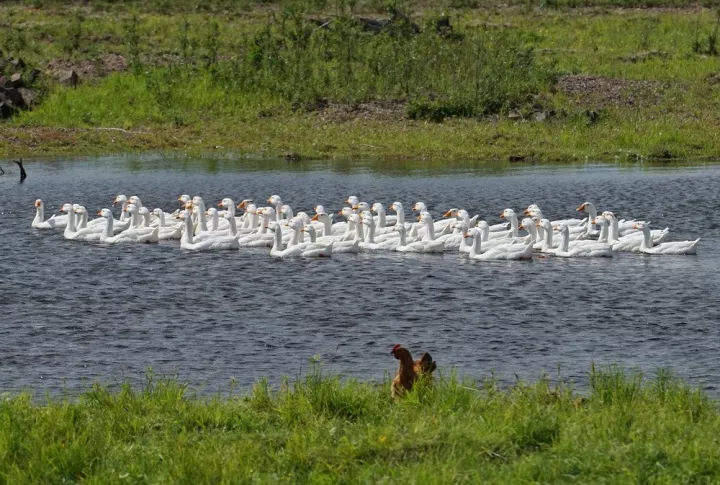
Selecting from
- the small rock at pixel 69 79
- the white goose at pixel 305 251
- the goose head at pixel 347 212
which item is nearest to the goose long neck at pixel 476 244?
the white goose at pixel 305 251

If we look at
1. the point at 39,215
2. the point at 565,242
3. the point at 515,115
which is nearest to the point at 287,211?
the point at 39,215

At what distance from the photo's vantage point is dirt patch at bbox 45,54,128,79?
4719 cm

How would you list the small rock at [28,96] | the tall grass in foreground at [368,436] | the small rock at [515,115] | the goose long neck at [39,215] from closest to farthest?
the tall grass in foreground at [368,436] < the goose long neck at [39,215] < the small rock at [515,115] < the small rock at [28,96]

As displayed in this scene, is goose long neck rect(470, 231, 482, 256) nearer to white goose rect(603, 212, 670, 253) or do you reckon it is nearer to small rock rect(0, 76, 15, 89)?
white goose rect(603, 212, 670, 253)

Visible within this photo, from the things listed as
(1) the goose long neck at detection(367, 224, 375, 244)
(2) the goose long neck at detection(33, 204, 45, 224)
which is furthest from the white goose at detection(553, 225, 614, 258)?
(2) the goose long neck at detection(33, 204, 45, 224)

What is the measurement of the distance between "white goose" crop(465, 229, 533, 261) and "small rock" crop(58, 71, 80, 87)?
85.9 ft

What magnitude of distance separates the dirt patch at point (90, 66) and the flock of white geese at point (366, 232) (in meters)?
20.4

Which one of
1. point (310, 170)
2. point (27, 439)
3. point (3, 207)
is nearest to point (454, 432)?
point (27, 439)

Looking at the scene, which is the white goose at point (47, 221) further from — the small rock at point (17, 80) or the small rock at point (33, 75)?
the small rock at point (33, 75)

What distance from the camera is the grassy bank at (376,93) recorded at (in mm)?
39594

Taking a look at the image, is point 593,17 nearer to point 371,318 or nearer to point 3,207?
point 3,207

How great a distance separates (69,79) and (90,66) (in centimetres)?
245

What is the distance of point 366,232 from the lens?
24578 millimetres

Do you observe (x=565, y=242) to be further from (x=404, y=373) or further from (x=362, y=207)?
(x=404, y=373)
